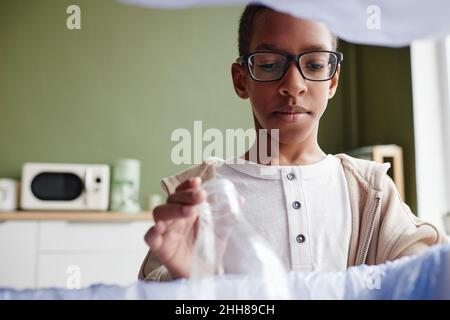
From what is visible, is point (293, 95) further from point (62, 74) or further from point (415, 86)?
point (62, 74)

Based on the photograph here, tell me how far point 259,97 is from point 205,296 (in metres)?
0.16

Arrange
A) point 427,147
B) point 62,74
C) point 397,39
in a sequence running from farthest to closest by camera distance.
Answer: point 62,74 < point 427,147 < point 397,39

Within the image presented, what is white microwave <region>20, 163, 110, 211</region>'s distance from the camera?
3.03 ft

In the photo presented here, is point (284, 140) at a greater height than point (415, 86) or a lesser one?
lesser

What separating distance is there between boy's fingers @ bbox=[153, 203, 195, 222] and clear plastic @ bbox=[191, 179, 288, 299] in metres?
0.01

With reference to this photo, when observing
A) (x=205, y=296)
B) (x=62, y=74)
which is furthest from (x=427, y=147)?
(x=62, y=74)

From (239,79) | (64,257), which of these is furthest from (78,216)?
Answer: (239,79)

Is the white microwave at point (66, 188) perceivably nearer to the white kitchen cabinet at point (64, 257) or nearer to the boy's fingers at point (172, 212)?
the white kitchen cabinet at point (64, 257)

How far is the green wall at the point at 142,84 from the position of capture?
1.26 feet

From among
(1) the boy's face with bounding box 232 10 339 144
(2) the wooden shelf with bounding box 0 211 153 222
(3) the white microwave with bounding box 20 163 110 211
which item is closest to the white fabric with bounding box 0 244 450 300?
(1) the boy's face with bounding box 232 10 339 144

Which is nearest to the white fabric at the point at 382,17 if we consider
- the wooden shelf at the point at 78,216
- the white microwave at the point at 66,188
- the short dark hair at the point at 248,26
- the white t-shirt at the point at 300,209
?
the short dark hair at the point at 248,26

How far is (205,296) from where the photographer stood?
0.26 metres

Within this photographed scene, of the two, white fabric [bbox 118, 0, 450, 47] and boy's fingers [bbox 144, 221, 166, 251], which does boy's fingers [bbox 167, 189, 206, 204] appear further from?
white fabric [bbox 118, 0, 450, 47]

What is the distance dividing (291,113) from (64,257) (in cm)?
27
